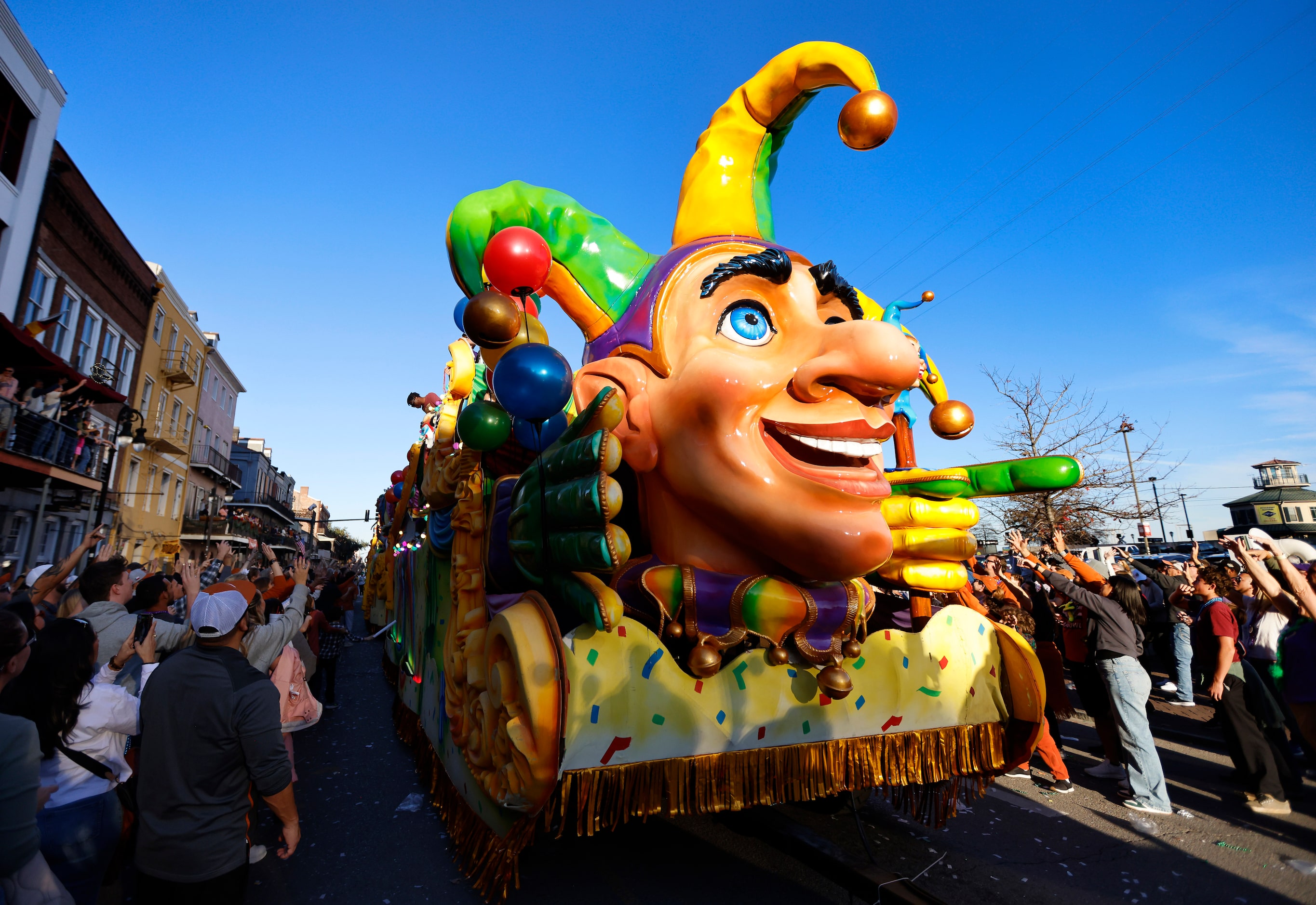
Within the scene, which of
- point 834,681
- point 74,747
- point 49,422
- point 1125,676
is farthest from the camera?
point 49,422

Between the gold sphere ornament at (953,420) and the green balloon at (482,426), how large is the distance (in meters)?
2.20

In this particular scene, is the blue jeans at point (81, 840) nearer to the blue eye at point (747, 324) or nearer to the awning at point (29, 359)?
the blue eye at point (747, 324)

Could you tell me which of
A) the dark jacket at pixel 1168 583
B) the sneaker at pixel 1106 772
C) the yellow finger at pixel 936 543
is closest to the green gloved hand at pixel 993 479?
the yellow finger at pixel 936 543

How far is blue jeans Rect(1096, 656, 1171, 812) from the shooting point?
4.41 m

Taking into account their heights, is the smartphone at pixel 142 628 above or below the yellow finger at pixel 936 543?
below

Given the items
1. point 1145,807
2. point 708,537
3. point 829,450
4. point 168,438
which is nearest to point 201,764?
point 708,537

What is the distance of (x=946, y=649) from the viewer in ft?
10.3

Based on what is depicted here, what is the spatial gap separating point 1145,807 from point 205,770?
5466 mm

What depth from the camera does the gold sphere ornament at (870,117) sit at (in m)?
3.04

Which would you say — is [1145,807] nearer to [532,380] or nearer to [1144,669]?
[1144,669]

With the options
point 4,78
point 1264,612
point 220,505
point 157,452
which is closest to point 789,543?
point 1264,612

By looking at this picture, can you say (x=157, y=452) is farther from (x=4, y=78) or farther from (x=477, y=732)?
(x=477, y=732)

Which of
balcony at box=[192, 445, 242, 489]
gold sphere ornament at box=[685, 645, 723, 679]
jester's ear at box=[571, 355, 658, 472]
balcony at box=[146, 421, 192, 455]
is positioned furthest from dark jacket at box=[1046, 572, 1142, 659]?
balcony at box=[192, 445, 242, 489]

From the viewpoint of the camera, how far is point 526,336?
2.93 m
